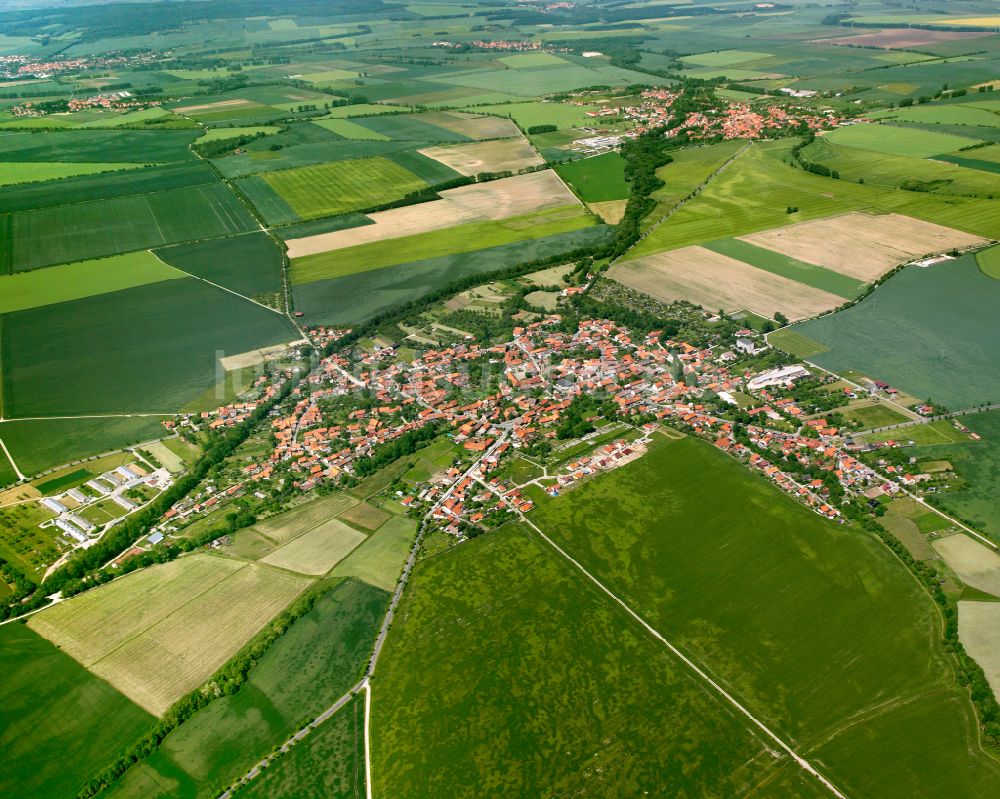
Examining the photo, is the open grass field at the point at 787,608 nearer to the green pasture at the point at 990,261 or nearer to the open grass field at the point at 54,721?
the open grass field at the point at 54,721

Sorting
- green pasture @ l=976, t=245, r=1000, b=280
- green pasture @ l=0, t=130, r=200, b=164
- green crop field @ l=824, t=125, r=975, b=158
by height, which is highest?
green crop field @ l=824, t=125, r=975, b=158

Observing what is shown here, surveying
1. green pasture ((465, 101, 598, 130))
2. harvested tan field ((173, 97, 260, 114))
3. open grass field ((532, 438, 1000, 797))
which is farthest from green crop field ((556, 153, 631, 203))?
harvested tan field ((173, 97, 260, 114))

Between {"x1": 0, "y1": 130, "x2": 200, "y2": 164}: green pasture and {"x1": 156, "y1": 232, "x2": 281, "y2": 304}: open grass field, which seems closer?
{"x1": 156, "y1": 232, "x2": 281, "y2": 304}: open grass field

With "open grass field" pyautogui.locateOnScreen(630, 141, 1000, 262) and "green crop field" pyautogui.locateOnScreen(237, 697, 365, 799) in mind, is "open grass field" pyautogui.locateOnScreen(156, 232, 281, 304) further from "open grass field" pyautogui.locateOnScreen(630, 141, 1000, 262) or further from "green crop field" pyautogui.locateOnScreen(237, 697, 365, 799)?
"green crop field" pyautogui.locateOnScreen(237, 697, 365, 799)

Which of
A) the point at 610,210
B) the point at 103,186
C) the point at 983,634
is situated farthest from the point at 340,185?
the point at 983,634

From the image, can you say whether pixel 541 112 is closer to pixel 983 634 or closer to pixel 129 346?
pixel 129 346

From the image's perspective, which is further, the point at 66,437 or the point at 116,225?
the point at 116,225
